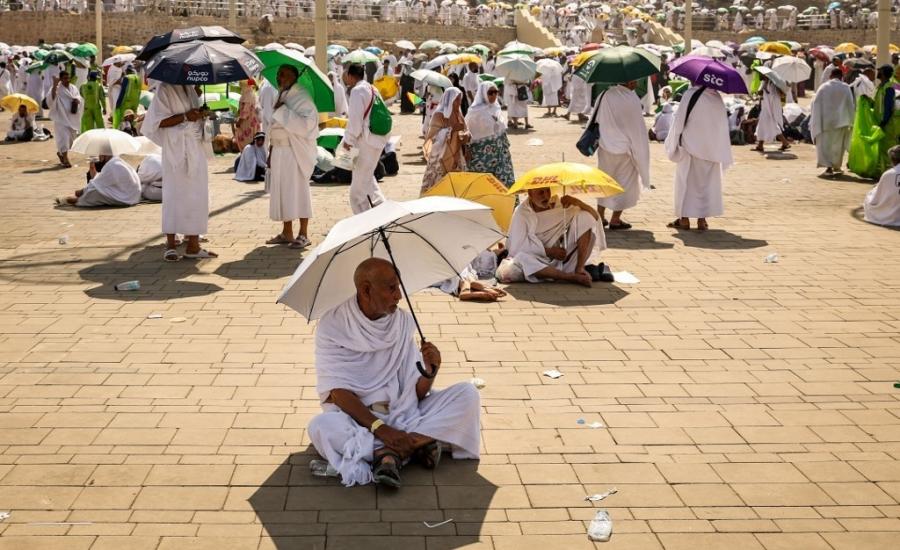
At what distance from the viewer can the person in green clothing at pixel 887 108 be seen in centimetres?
1385

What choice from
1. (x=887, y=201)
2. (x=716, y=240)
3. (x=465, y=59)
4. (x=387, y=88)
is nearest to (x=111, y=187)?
(x=716, y=240)

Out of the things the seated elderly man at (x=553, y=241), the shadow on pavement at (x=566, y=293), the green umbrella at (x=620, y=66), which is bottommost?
the shadow on pavement at (x=566, y=293)

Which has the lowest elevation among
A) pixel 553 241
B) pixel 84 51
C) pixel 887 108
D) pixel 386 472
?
pixel 386 472

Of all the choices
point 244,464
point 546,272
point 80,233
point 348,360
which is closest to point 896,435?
point 348,360

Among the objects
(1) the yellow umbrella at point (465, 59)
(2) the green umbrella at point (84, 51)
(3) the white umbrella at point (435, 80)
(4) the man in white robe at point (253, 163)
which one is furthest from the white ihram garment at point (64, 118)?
(2) the green umbrella at point (84, 51)

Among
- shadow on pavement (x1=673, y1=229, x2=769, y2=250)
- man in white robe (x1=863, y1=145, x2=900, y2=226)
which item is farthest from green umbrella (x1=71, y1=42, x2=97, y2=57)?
man in white robe (x1=863, y1=145, x2=900, y2=226)

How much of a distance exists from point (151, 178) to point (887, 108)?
359 inches

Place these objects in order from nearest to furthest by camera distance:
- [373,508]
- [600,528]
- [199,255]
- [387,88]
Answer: [600,528], [373,508], [199,255], [387,88]

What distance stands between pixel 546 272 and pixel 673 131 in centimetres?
328

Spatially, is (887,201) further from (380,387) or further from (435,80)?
(435,80)

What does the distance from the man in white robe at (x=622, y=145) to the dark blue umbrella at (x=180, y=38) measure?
3761mm

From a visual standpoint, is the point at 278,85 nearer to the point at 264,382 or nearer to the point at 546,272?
the point at 546,272

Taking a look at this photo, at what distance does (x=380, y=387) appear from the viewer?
4.96 metres

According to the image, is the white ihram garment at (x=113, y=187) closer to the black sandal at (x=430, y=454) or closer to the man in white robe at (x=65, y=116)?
the man in white robe at (x=65, y=116)
